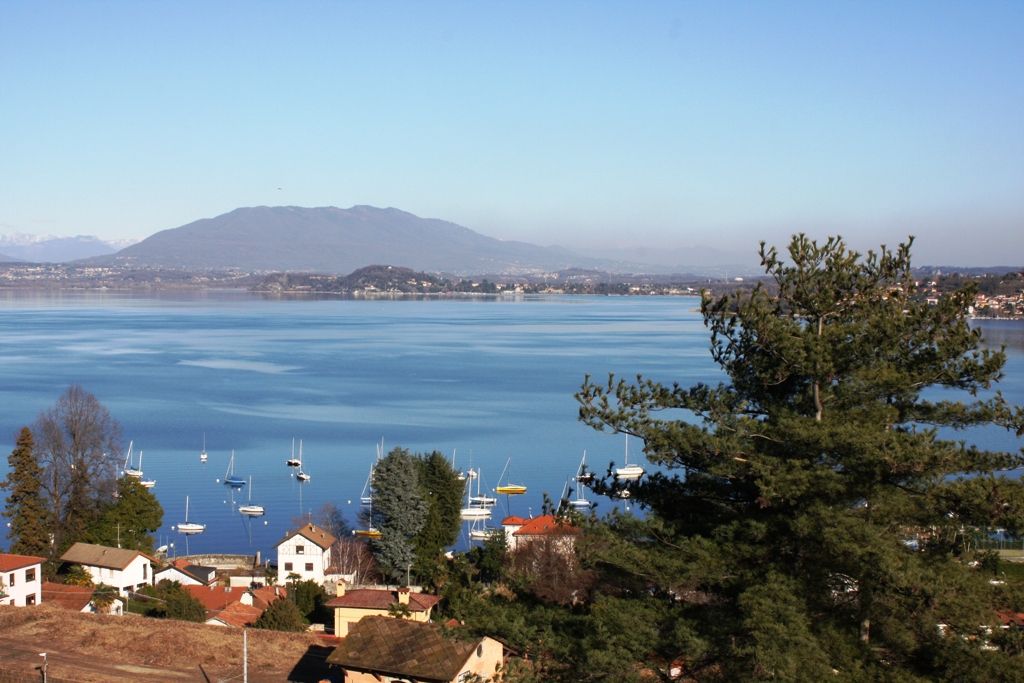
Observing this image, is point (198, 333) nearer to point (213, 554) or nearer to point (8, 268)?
point (213, 554)

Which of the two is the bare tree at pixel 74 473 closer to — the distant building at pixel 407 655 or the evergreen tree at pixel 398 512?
the evergreen tree at pixel 398 512

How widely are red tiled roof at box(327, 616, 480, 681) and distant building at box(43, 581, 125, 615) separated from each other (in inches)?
183

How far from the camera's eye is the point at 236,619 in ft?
30.5

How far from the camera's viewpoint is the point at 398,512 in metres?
13.2

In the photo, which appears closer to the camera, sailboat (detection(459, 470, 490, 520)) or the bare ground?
the bare ground

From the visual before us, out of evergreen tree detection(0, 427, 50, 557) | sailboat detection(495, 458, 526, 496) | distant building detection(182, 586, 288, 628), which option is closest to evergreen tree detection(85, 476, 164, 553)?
evergreen tree detection(0, 427, 50, 557)

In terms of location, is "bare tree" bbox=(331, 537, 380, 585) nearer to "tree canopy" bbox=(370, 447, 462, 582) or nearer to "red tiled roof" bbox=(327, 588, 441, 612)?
"tree canopy" bbox=(370, 447, 462, 582)

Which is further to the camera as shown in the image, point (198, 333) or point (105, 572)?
point (198, 333)

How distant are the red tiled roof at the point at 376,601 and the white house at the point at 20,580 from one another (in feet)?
9.63

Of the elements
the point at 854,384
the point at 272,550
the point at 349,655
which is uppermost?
the point at 854,384

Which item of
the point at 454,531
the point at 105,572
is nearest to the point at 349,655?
the point at 105,572

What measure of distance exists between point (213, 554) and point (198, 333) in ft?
148

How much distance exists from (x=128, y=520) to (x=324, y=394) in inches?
751

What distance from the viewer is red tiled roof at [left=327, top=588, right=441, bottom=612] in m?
8.80
